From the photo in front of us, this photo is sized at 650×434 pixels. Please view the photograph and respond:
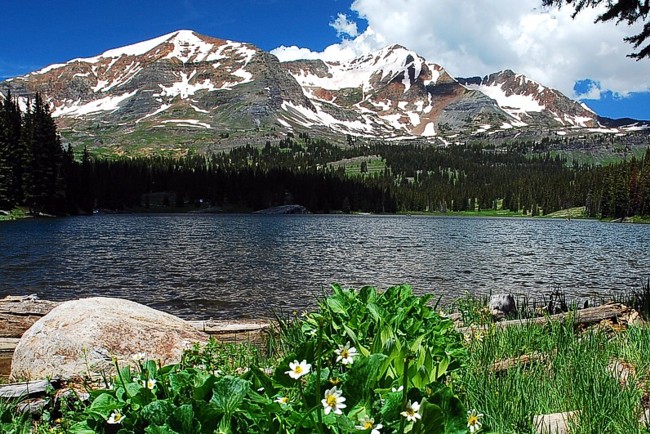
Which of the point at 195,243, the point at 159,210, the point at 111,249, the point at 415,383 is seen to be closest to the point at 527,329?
the point at 415,383

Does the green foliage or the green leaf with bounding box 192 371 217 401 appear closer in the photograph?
the green foliage

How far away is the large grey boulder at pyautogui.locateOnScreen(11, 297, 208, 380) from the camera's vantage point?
8.86 meters

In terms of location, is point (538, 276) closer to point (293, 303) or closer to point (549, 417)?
point (293, 303)

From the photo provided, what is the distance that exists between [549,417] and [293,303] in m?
20.1

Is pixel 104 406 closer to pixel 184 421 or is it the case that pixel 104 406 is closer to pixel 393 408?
pixel 184 421

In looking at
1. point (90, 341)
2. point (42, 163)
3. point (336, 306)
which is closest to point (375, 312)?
point (336, 306)

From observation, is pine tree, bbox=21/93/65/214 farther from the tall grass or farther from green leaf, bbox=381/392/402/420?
green leaf, bbox=381/392/402/420

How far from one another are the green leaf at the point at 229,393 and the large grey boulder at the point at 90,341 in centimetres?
660

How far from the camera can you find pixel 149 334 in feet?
32.2

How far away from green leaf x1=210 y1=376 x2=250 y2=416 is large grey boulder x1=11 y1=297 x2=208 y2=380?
6599 millimetres

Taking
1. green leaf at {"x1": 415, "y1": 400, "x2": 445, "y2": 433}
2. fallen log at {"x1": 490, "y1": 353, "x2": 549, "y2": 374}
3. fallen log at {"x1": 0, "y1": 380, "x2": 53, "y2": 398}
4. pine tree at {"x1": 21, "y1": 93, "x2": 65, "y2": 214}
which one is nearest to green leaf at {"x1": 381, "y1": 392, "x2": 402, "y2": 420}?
green leaf at {"x1": 415, "y1": 400, "x2": 445, "y2": 433}

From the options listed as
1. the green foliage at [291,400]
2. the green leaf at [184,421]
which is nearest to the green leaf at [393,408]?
the green foliage at [291,400]

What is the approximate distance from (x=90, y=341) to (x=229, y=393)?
25.0ft

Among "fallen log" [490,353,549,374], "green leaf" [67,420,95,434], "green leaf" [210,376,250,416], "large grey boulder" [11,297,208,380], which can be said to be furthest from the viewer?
"large grey boulder" [11,297,208,380]
